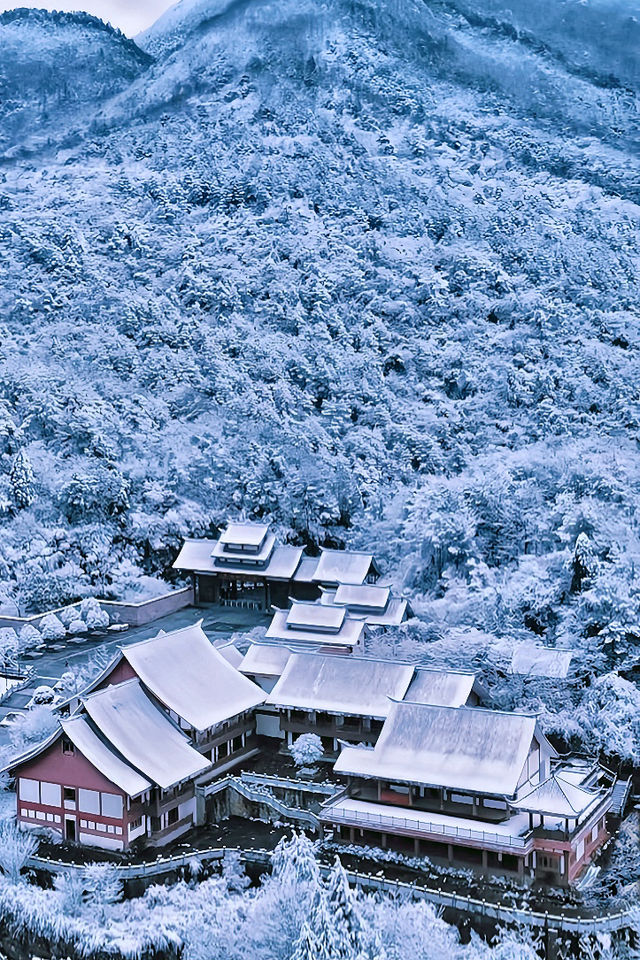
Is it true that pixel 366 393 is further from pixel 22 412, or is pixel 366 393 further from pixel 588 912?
pixel 588 912

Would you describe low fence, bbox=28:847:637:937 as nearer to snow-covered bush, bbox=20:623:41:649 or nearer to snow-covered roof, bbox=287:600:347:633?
snow-covered roof, bbox=287:600:347:633

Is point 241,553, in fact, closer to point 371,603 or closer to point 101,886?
point 371,603

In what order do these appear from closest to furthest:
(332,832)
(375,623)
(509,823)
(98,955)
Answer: (98,955), (509,823), (332,832), (375,623)

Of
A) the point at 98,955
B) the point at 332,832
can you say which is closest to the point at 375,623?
the point at 332,832

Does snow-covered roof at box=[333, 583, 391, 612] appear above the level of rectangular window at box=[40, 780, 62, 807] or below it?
below

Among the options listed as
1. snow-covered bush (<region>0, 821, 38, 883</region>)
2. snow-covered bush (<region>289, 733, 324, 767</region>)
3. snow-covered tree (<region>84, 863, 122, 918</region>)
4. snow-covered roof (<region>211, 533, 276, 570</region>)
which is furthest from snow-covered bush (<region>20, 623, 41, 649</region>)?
snow-covered tree (<region>84, 863, 122, 918</region>)

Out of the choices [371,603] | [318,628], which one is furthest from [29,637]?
[371,603]

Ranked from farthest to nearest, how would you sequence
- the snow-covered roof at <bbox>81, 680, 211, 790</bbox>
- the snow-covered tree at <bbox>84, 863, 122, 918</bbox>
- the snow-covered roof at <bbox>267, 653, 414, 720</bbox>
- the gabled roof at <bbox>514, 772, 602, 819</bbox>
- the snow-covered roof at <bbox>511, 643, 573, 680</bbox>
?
1. the snow-covered roof at <bbox>511, 643, 573, 680</bbox>
2. the snow-covered roof at <bbox>267, 653, 414, 720</bbox>
3. the snow-covered roof at <bbox>81, 680, 211, 790</bbox>
4. the gabled roof at <bbox>514, 772, 602, 819</bbox>
5. the snow-covered tree at <bbox>84, 863, 122, 918</bbox>
